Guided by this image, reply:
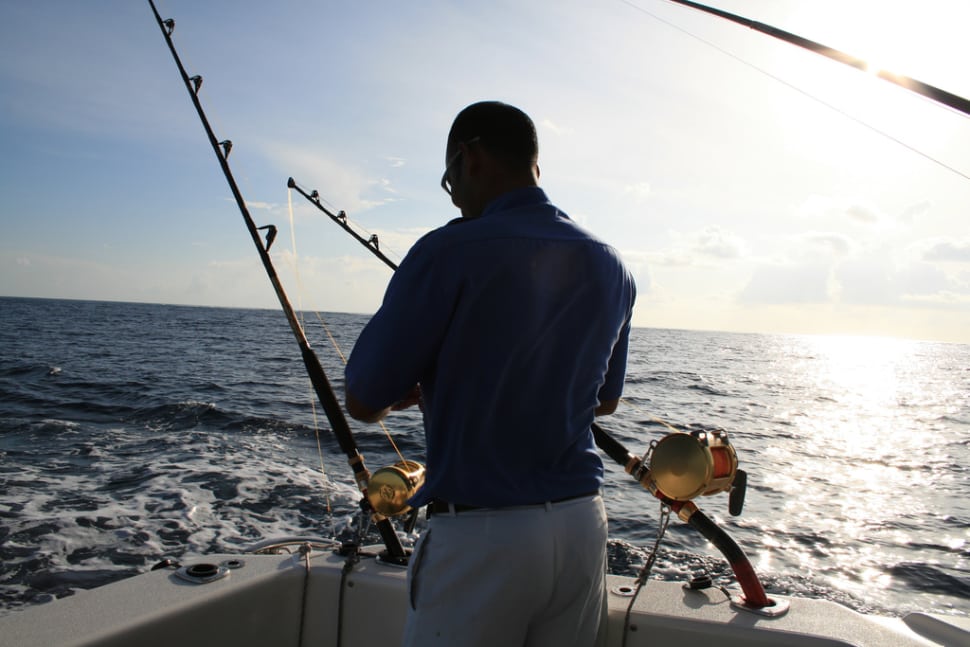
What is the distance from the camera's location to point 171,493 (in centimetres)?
639

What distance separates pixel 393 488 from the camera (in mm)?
2197

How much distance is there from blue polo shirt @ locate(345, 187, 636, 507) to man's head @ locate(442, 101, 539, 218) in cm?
11

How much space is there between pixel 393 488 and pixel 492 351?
1138 mm

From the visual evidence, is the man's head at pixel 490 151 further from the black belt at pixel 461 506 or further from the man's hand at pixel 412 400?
the black belt at pixel 461 506

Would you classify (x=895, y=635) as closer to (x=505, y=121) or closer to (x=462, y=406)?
(x=462, y=406)

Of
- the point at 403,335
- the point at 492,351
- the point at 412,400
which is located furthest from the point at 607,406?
the point at 403,335

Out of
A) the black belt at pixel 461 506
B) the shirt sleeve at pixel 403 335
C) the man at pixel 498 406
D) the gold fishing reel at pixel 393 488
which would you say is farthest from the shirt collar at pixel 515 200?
the gold fishing reel at pixel 393 488

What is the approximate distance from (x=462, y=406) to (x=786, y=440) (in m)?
12.0

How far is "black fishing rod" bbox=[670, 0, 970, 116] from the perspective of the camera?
4.16 ft

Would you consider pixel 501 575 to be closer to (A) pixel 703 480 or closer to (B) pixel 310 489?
(A) pixel 703 480

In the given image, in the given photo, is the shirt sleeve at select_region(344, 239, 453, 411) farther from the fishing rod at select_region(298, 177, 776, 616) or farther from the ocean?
the ocean

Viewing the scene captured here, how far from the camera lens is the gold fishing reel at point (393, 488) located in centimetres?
218

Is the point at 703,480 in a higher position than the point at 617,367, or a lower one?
lower

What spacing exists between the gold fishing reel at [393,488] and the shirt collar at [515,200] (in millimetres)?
1120
